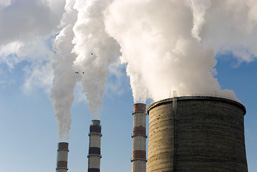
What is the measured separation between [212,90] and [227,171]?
5.19 meters

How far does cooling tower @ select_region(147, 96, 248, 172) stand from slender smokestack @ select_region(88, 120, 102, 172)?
2986cm

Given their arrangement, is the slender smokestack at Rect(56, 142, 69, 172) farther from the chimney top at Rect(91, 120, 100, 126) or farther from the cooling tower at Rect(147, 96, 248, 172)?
the cooling tower at Rect(147, 96, 248, 172)

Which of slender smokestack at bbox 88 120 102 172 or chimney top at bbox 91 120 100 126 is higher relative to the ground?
chimney top at bbox 91 120 100 126

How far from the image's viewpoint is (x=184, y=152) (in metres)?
16.7

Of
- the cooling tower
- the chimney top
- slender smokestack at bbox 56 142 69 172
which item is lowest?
the cooling tower

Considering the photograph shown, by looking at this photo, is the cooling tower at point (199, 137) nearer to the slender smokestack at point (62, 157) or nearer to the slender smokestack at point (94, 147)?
the slender smokestack at point (94, 147)

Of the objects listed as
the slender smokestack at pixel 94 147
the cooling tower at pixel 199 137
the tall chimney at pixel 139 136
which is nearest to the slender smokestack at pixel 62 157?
the slender smokestack at pixel 94 147

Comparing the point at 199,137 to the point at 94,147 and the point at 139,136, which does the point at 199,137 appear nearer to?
the point at 139,136

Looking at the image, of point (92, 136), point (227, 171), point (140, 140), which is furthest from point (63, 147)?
point (227, 171)

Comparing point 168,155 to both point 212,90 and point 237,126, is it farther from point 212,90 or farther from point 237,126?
point 212,90

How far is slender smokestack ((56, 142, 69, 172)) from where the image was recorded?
1941 inches

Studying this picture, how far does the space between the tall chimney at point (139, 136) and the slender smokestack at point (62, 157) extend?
10.4 meters

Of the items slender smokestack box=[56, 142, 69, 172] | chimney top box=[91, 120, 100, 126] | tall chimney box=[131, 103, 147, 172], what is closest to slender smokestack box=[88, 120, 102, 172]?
chimney top box=[91, 120, 100, 126]

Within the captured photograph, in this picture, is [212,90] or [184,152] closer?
[184,152]
